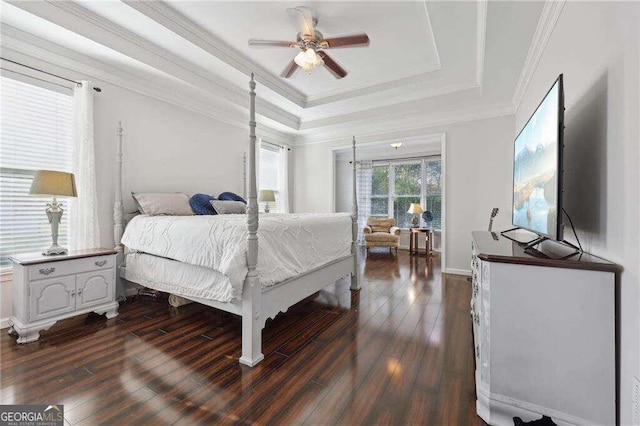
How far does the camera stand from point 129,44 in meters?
2.69

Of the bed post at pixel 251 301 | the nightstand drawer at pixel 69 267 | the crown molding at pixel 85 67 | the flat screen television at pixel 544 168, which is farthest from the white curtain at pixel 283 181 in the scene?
the flat screen television at pixel 544 168

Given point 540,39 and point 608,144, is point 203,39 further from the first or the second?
point 608,144

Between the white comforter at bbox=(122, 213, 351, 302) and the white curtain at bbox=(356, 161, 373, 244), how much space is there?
4.32 metres

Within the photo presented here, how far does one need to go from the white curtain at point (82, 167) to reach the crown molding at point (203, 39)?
1.03 metres

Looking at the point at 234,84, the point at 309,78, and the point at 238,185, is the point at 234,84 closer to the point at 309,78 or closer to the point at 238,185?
the point at 309,78

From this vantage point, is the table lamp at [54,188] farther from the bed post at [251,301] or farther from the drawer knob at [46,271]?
the bed post at [251,301]

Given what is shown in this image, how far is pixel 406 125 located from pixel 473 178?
1435 millimetres

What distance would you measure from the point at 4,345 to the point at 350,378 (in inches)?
102

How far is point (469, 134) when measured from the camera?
13.8 ft

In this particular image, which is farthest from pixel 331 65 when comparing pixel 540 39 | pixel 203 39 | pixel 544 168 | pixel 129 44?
pixel 544 168

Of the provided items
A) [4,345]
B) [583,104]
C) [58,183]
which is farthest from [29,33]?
[583,104]

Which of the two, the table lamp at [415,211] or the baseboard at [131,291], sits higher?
the table lamp at [415,211]

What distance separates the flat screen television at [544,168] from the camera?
1.28 m

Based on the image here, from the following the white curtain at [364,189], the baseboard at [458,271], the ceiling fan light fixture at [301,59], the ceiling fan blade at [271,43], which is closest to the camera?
the ceiling fan blade at [271,43]
